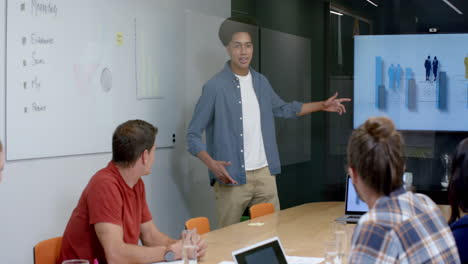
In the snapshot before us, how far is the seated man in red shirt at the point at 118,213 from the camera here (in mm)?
3248

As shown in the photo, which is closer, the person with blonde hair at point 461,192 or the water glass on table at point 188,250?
the person with blonde hair at point 461,192

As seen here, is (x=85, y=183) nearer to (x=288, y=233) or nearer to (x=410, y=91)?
(x=288, y=233)

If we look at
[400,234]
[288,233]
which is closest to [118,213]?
[288,233]

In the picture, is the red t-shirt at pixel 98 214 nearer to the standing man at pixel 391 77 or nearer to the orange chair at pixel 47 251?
the orange chair at pixel 47 251

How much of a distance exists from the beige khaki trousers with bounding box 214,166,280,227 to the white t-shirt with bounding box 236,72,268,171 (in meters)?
0.08

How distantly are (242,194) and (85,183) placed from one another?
55.3 inches

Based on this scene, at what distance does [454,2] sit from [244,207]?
2.59m

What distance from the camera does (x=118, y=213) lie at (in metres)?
3.37

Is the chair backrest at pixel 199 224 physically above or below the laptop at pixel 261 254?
below

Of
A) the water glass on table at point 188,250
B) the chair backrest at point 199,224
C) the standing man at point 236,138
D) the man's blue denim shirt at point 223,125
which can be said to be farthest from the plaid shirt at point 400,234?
the man's blue denim shirt at point 223,125

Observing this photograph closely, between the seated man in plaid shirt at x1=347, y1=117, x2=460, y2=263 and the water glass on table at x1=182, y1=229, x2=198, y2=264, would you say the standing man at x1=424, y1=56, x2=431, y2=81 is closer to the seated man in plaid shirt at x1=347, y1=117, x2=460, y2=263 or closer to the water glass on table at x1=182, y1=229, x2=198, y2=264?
the water glass on table at x1=182, y1=229, x2=198, y2=264

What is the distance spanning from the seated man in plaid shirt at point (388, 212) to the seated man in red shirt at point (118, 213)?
4.22 ft

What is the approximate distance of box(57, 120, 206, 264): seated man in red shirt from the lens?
3.25 m

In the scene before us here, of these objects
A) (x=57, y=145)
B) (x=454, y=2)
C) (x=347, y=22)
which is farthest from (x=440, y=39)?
(x=57, y=145)
